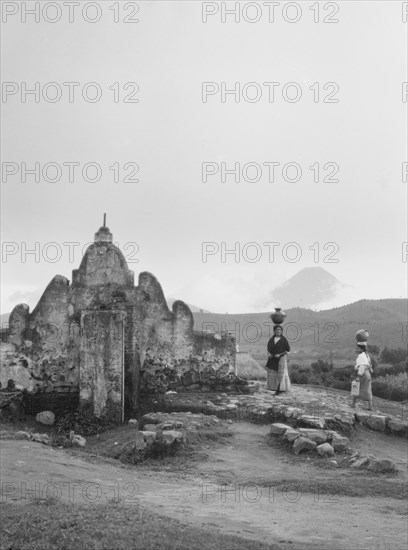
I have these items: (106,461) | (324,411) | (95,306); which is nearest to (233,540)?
(106,461)

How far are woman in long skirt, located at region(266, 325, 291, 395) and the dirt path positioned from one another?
472 centimetres

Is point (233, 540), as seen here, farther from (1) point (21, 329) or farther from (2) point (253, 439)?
(1) point (21, 329)

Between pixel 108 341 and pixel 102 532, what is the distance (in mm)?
9250

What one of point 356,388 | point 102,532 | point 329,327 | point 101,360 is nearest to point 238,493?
point 102,532

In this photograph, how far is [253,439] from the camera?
12820 mm

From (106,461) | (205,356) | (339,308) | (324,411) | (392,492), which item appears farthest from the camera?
(339,308)

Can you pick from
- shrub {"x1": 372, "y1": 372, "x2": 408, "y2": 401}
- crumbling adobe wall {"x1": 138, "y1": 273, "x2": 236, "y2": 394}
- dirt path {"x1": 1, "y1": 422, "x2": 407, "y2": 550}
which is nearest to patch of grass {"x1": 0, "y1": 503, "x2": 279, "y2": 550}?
dirt path {"x1": 1, "y1": 422, "x2": 407, "y2": 550}

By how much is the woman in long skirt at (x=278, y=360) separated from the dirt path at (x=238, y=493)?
472cm

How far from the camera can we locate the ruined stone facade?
50.4ft

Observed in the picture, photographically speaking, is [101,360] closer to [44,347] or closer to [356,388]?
[44,347]

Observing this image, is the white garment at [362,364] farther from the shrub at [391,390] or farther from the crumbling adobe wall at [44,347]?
the shrub at [391,390]

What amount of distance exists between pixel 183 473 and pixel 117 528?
4380 millimetres

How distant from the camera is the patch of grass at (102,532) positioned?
6.02 m

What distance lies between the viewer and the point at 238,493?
9.17m
